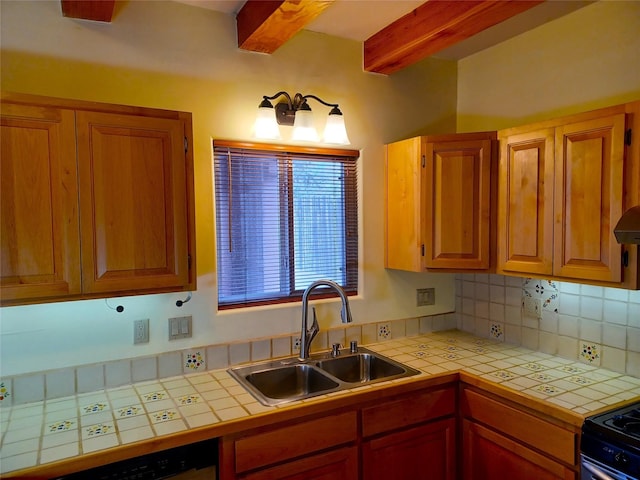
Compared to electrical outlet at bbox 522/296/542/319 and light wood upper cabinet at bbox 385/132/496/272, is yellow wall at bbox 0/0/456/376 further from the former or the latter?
electrical outlet at bbox 522/296/542/319

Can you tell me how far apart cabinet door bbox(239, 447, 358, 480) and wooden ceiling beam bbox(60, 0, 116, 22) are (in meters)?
1.88

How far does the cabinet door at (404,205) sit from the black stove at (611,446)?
3.46ft

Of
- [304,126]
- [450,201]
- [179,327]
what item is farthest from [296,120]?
[179,327]

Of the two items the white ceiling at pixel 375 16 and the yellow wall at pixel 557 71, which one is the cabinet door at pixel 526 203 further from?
the white ceiling at pixel 375 16

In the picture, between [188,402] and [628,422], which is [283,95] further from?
[628,422]

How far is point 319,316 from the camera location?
95.3 inches

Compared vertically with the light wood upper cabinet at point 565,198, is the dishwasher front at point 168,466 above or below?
below

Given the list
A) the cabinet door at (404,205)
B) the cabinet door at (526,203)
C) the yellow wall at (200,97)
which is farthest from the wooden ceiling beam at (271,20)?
the cabinet door at (526,203)

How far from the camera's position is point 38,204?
151cm

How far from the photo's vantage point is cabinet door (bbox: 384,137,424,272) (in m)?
2.37

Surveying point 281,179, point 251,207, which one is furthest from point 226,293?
point 281,179

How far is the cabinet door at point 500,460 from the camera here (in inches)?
68.7

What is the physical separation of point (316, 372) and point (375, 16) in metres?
1.76

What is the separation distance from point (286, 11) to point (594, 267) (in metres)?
1.63
